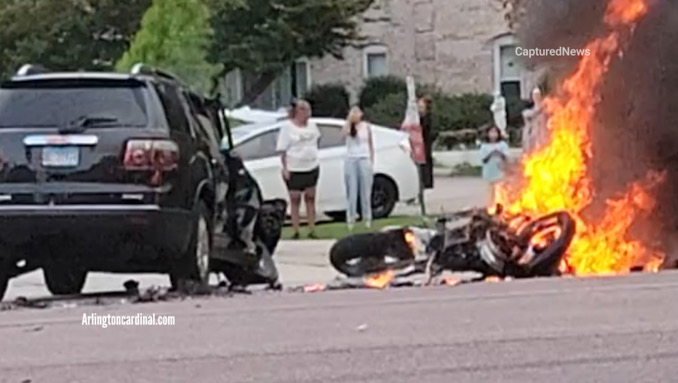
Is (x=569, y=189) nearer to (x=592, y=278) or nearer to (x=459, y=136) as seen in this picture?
(x=592, y=278)

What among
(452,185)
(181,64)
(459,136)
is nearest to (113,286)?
(181,64)

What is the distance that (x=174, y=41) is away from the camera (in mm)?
24766

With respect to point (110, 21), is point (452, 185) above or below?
below

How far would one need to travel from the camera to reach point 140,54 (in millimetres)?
24828

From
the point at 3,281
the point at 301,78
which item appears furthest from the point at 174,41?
the point at 301,78

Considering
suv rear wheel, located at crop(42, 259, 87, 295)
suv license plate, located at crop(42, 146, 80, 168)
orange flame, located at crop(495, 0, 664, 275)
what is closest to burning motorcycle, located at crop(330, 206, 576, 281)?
orange flame, located at crop(495, 0, 664, 275)

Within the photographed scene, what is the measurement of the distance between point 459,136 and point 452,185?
641cm

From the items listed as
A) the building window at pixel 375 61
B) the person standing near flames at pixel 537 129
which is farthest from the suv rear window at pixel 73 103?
the building window at pixel 375 61

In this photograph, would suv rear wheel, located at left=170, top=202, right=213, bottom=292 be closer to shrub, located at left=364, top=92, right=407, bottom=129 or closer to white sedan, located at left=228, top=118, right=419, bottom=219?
white sedan, located at left=228, top=118, right=419, bottom=219

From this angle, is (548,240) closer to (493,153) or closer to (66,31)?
(493,153)

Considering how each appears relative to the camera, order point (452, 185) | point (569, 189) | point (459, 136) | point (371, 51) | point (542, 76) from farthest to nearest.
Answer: point (371, 51) < point (459, 136) < point (452, 185) < point (542, 76) < point (569, 189)

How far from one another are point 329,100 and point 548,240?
2664 centimetres

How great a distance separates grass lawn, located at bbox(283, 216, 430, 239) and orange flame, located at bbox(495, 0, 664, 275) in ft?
15.9

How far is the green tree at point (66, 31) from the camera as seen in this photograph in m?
34.2
